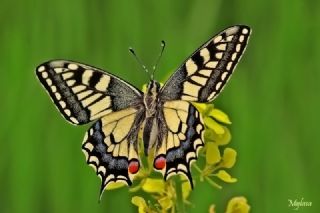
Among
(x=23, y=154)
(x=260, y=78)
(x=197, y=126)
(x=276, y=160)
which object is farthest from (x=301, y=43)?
(x=197, y=126)

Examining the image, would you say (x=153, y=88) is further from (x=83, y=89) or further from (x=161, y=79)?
(x=161, y=79)

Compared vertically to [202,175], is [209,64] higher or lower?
higher

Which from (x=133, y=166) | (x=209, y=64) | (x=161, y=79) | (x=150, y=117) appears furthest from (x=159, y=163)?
(x=161, y=79)

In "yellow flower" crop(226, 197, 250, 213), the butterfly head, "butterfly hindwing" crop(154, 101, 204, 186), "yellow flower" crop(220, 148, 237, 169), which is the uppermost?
the butterfly head

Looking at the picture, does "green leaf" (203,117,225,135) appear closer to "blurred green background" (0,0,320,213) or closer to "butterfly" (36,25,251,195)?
"butterfly" (36,25,251,195)

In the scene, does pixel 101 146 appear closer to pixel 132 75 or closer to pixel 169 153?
pixel 169 153

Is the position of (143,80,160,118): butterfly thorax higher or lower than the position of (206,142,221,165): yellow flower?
higher

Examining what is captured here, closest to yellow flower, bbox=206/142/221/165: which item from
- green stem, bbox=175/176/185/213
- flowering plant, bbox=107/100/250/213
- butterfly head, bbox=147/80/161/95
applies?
flowering plant, bbox=107/100/250/213

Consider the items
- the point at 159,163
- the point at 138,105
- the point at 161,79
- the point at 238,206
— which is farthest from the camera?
the point at 161,79
